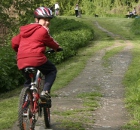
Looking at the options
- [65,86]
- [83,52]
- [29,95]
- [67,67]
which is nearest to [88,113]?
[29,95]

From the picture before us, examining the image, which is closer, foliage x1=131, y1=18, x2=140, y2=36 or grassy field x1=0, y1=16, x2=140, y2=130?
grassy field x1=0, y1=16, x2=140, y2=130

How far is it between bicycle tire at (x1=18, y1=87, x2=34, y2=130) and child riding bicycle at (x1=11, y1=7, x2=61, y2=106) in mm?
359

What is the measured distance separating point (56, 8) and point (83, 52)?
76.0 ft

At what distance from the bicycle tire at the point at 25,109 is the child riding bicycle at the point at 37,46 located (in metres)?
0.36

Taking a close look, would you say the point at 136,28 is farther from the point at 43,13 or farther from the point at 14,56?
the point at 43,13

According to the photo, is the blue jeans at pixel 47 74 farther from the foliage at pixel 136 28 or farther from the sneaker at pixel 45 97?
the foliage at pixel 136 28

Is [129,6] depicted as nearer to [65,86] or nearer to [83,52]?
[83,52]

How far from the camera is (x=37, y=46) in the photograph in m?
5.87

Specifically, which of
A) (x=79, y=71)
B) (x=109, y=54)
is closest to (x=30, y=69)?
(x=79, y=71)

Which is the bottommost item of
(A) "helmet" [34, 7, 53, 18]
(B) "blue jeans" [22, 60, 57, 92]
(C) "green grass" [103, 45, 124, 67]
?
(C) "green grass" [103, 45, 124, 67]

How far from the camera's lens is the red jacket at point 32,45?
577 centimetres

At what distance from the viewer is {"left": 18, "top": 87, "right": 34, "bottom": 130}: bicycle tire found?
5456 millimetres

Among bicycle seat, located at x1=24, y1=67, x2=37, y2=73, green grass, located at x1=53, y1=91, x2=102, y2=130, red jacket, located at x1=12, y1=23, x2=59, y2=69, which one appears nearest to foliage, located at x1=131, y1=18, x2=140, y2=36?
green grass, located at x1=53, y1=91, x2=102, y2=130

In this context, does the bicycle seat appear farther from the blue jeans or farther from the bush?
the bush
